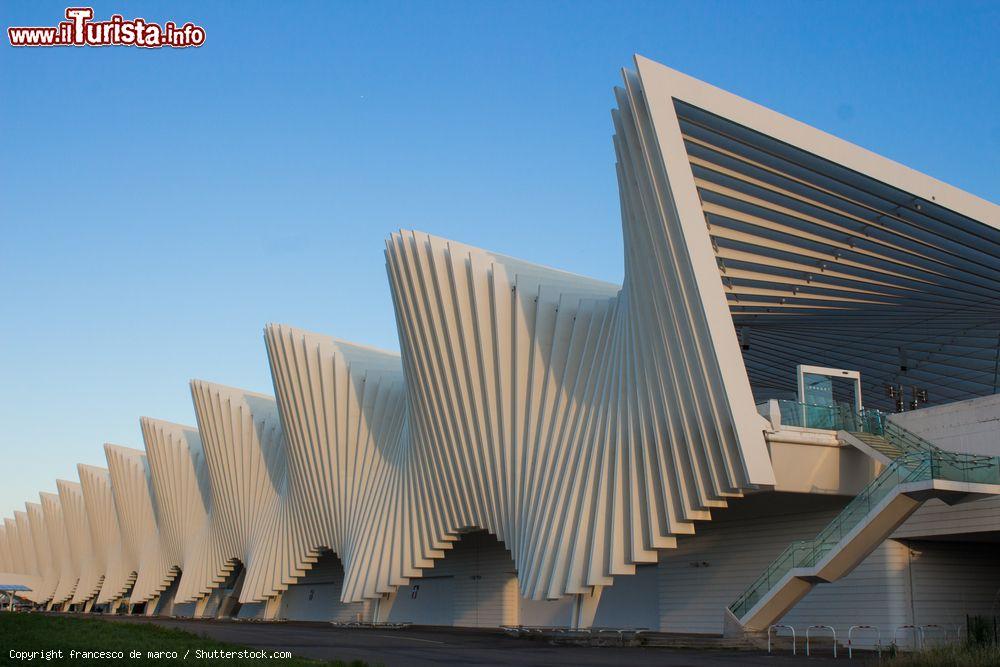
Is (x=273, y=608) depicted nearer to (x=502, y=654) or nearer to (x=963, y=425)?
(x=502, y=654)

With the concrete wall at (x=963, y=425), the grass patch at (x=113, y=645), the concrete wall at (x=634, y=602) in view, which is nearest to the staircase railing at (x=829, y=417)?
the concrete wall at (x=963, y=425)

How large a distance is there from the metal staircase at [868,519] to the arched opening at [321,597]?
25213 mm

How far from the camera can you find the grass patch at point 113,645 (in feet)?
44.1

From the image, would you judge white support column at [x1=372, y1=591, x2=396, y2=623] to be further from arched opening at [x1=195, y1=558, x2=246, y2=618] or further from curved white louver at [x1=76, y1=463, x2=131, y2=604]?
curved white louver at [x1=76, y1=463, x2=131, y2=604]

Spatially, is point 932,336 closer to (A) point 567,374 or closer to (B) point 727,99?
(A) point 567,374

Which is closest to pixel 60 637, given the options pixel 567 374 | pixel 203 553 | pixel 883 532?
pixel 567 374

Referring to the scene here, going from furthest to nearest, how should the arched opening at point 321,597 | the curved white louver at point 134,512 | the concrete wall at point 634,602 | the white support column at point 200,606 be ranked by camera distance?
the curved white louver at point 134,512, the white support column at point 200,606, the arched opening at point 321,597, the concrete wall at point 634,602

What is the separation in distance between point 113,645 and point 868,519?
48.5 ft

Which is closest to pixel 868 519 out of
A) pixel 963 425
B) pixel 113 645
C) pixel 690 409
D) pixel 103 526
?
pixel 690 409

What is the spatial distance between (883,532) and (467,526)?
47.9 feet

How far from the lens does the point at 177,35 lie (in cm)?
2067

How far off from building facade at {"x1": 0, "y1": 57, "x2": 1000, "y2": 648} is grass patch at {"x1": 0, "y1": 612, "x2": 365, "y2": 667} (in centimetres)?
1033

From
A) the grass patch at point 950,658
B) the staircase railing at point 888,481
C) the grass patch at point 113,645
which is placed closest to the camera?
the grass patch at point 113,645

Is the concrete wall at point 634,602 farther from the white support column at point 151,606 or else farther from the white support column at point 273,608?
the white support column at point 151,606
